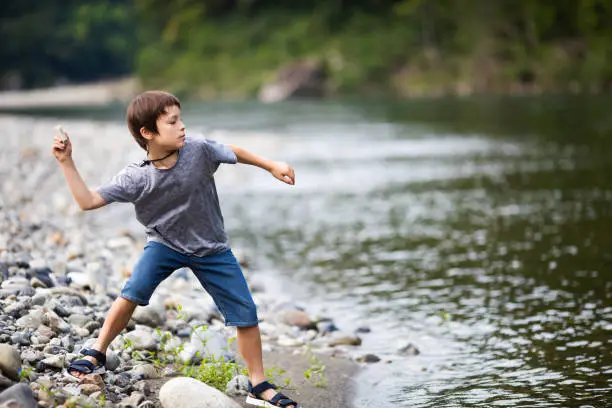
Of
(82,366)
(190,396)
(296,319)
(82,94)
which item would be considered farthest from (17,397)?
(82,94)

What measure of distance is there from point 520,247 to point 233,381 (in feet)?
18.0

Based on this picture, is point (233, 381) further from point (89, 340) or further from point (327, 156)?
point (327, 156)

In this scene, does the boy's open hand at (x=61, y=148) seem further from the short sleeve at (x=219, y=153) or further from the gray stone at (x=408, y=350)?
the gray stone at (x=408, y=350)

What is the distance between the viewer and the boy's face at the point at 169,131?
13.4ft

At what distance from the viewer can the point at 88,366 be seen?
163 inches

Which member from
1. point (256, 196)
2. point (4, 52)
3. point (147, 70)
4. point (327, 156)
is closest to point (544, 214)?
point (256, 196)

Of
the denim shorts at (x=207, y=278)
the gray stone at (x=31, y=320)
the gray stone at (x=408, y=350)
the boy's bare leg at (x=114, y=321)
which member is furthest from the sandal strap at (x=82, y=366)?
the gray stone at (x=408, y=350)

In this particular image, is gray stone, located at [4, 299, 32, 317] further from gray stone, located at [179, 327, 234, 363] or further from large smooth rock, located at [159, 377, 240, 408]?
large smooth rock, located at [159, 377, 240, 408]

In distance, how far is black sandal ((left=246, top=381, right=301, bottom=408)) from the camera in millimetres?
4334

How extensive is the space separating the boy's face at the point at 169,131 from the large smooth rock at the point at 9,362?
1.18m

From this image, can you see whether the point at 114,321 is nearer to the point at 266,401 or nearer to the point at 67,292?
the point at 266,401

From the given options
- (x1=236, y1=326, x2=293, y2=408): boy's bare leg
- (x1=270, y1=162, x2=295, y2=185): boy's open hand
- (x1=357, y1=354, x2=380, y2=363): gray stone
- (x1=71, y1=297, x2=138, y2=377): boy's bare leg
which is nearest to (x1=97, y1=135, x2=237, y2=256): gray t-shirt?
(x1=270, y1=162, x2=295, y2=185): boy's open hand

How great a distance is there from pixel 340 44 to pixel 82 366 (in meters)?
65.6

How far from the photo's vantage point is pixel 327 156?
21.6 metres
